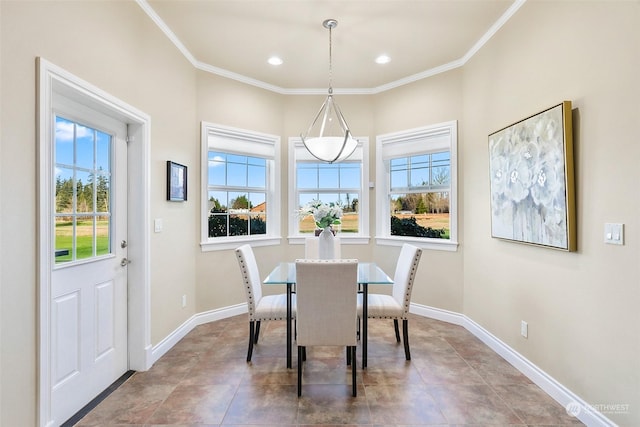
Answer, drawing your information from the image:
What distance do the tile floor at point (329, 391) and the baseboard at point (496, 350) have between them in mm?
60

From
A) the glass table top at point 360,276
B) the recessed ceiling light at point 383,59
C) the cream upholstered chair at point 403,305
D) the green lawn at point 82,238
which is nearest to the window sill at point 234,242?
the glass table top at point 360,276

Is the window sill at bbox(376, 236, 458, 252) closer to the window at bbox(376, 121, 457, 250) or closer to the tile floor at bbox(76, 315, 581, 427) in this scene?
the window at bbox(376, 121, 457, 250)

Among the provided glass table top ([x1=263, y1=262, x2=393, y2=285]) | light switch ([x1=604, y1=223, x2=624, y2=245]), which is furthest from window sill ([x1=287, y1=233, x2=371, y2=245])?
light switch ([x1=604, y1=223, x2=624, y2=245])

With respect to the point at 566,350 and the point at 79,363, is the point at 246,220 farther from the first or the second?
the point at 566,350

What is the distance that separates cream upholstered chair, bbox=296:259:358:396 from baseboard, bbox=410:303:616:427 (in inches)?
53.5

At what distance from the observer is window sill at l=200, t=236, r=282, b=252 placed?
146 inches

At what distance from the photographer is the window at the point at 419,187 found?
376 centimetres

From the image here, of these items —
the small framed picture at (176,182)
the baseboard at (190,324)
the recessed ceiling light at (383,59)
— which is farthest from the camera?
the recessed ceiling light at (383,59)

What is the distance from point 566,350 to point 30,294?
312cm

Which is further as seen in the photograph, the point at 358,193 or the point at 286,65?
the point at 358,193

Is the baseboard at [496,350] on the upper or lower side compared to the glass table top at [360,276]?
lower

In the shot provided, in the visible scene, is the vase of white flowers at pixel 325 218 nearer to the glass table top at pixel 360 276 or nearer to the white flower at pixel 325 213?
the white flower at pixel 325 213

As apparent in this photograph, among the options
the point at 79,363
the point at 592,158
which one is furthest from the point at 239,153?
the point at 592,158

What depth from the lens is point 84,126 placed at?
6.99 ft
